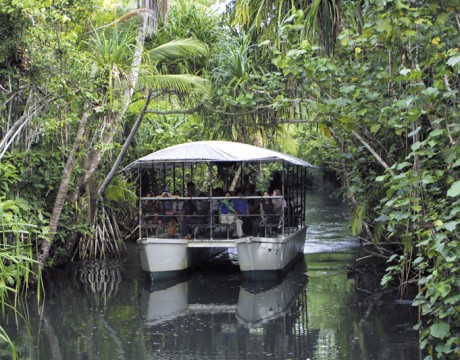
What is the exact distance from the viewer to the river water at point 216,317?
8.86 metres

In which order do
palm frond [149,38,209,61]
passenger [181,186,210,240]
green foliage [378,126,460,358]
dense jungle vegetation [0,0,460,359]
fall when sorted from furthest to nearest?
palm frond [149,38,209,61] < passenger [181,186,210,240] < dense jungle vegetation [0,0,460,359] < green foliage [378,126,460,358]

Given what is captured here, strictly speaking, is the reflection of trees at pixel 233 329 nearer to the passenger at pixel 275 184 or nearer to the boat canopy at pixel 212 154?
the boat canopy at pixel 212 154

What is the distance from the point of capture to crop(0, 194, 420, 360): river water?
886 cm

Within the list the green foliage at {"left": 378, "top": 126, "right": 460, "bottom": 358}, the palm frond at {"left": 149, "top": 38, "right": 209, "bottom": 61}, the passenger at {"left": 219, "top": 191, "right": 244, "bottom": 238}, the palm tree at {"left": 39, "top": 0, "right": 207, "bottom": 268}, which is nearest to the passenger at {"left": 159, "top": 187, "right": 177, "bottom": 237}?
the passenger at {"left": 219, "top": 191, "right": 244, "bottom": 238}

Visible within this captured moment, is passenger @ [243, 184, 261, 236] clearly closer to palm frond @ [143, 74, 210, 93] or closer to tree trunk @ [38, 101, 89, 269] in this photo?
palm frond @ [143, 74, 210, 93]

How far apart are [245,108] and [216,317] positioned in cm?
619

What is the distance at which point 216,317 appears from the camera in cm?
1088

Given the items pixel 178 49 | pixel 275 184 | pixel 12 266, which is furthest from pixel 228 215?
pixel 12 266

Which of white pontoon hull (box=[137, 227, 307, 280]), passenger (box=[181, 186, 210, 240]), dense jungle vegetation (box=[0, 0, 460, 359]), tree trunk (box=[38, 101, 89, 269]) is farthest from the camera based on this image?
passenger (box=[181, 186, 210, 240])

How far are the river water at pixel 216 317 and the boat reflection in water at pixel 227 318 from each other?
15 millimetres

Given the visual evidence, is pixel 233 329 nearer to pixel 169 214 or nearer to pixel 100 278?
pixel 169 214

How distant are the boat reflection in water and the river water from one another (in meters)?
0.02

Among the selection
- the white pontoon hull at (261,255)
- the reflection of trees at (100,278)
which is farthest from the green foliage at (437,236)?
the white pontoon hull at (261,255)

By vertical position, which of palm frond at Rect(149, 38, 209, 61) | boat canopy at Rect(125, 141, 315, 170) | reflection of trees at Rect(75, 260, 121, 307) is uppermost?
palm frond at Rect(149, 38, 209, 61)
